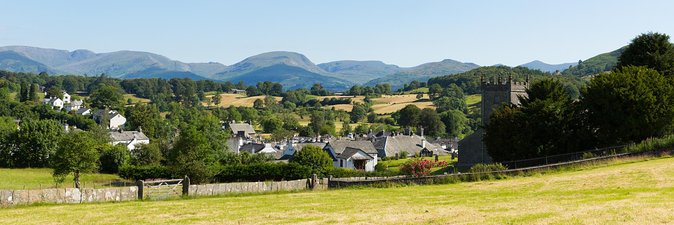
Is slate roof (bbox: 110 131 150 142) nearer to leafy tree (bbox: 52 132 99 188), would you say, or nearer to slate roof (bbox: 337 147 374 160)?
slate roof (bbox: 337 147 374 160)

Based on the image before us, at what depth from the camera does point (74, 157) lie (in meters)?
61.6

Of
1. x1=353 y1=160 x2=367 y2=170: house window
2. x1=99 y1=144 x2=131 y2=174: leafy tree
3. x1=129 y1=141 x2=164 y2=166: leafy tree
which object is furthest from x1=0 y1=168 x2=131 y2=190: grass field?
x1=353 y1=160 x2=367 y2=170: house window

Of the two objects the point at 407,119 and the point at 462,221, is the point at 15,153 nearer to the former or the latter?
the point at 462,221

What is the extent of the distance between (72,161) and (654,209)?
53.8 meters

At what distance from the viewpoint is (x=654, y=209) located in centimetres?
1834

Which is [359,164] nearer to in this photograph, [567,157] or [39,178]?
[39,178]

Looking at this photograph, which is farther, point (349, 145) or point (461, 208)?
point (349, 145)

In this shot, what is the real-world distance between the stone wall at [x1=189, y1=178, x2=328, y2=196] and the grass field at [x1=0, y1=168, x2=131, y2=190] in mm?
32787

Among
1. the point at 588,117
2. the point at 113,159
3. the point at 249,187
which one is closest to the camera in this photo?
the point at 249,187

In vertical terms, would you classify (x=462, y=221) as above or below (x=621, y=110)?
below

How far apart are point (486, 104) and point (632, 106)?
1266 inches

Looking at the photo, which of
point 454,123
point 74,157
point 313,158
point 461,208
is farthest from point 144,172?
point 454,123

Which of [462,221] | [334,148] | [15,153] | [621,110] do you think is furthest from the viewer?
[334,148]

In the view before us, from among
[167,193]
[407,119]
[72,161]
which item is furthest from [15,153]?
[407,119]
